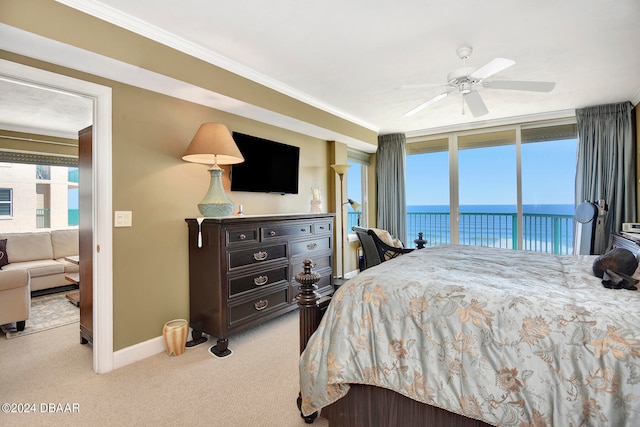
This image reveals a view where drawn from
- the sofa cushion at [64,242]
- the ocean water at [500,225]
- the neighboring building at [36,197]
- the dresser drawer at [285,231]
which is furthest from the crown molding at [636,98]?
the neighboring building at [36,197]

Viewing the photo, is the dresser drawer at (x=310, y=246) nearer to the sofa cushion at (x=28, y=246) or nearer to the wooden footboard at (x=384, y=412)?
the wooden footboard at (x=384, y=412)

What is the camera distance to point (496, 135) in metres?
4.95

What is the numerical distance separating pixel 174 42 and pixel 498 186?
487 centimetres

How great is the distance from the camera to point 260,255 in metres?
2.95

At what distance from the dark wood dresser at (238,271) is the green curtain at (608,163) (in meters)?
3.81

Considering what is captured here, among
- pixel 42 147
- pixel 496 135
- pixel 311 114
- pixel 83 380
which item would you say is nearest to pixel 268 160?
pixel 311 114

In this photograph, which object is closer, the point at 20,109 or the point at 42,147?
the point at 20,109

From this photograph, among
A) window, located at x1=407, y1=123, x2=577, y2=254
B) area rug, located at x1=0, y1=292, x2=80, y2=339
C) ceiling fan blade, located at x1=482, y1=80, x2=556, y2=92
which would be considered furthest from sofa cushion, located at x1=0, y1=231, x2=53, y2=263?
ceiling fan blade, located at x1=482, y1=80, x2=556, y2=92

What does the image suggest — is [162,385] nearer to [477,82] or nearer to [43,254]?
[477,82]

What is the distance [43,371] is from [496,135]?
19.9 ft

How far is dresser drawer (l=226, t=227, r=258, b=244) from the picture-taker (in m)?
2.66

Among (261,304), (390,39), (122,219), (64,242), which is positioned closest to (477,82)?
(390,39)

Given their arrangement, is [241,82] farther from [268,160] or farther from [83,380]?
[83,380]

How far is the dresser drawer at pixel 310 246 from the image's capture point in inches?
133
